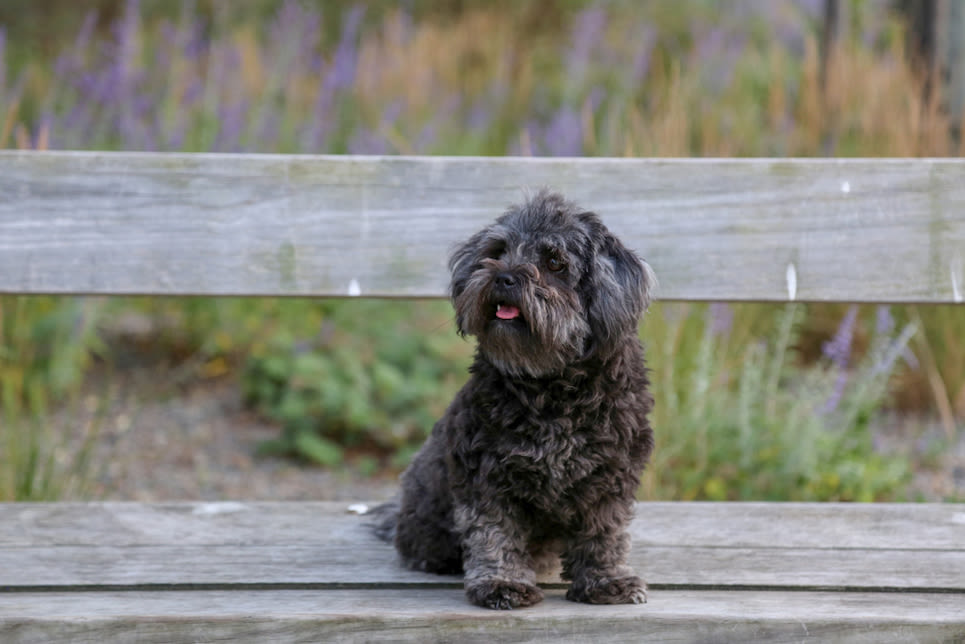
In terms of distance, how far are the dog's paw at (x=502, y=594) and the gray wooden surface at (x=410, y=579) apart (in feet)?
0.12

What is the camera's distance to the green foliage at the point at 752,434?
4121 millimetres

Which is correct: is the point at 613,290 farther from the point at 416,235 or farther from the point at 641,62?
the point at 641,62

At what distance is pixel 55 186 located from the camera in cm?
289

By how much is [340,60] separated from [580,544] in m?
3.94

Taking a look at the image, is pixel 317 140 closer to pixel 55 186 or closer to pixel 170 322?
pixel 170 322

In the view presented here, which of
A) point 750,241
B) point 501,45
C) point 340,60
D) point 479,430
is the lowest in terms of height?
point 479,430

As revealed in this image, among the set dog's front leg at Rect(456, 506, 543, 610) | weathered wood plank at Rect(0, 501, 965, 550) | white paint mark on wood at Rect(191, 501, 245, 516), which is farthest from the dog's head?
white paint mark on wood at Rect(191, 501, 245, 516)

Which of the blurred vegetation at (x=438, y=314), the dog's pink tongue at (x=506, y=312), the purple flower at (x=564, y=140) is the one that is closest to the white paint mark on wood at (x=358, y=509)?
the blurred vegetation at (x=438, y=314)

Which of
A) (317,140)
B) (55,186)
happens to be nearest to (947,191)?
(55,186)

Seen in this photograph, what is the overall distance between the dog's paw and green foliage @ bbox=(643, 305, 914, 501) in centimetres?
164

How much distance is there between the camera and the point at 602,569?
237 centimetres

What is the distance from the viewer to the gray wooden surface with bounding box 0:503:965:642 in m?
2.20

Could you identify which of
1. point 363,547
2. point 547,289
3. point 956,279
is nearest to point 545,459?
point 547,289

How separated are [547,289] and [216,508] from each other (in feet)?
4.00
